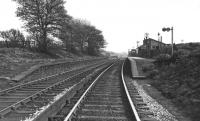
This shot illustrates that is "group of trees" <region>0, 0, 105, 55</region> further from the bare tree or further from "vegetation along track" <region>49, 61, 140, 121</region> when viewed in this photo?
"vegetation along track" <region>49, 61, 140, 121</region>

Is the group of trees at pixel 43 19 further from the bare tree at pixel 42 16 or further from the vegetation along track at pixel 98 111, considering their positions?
the vegetation along track at pixel 98 111

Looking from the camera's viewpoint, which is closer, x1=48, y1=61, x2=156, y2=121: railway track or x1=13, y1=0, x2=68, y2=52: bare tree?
x1=48, y1=61, x2=156, y2=121: railway track

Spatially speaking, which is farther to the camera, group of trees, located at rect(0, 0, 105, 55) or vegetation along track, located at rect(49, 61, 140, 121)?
group of trees, located at rect(0, 0, 105, 55)

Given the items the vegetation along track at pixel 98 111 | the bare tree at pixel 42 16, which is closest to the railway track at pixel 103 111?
the vegetation along track at pixel 98 111

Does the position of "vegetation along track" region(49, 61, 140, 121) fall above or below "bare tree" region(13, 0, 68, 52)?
below

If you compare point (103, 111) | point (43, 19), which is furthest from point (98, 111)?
point (43, 19)

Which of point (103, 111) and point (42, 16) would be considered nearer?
point (103, 111)

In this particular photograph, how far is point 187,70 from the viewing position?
14.6 m

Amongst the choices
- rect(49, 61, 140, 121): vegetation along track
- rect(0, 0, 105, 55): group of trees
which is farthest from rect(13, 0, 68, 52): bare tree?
rect(49, 61, 140, 121): vegetation along track

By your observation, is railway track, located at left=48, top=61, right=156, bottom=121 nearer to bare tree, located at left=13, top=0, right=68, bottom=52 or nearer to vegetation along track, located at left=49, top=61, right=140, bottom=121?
vegetation along track, located at left=49, top=61, right=140, bottom=121

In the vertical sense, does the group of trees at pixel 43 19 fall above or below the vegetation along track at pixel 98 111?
above

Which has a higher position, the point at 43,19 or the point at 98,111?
the point at 43,19

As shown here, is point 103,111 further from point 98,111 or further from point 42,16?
point 42,16

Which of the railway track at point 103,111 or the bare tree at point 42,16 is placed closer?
the railway track at point 103,111
